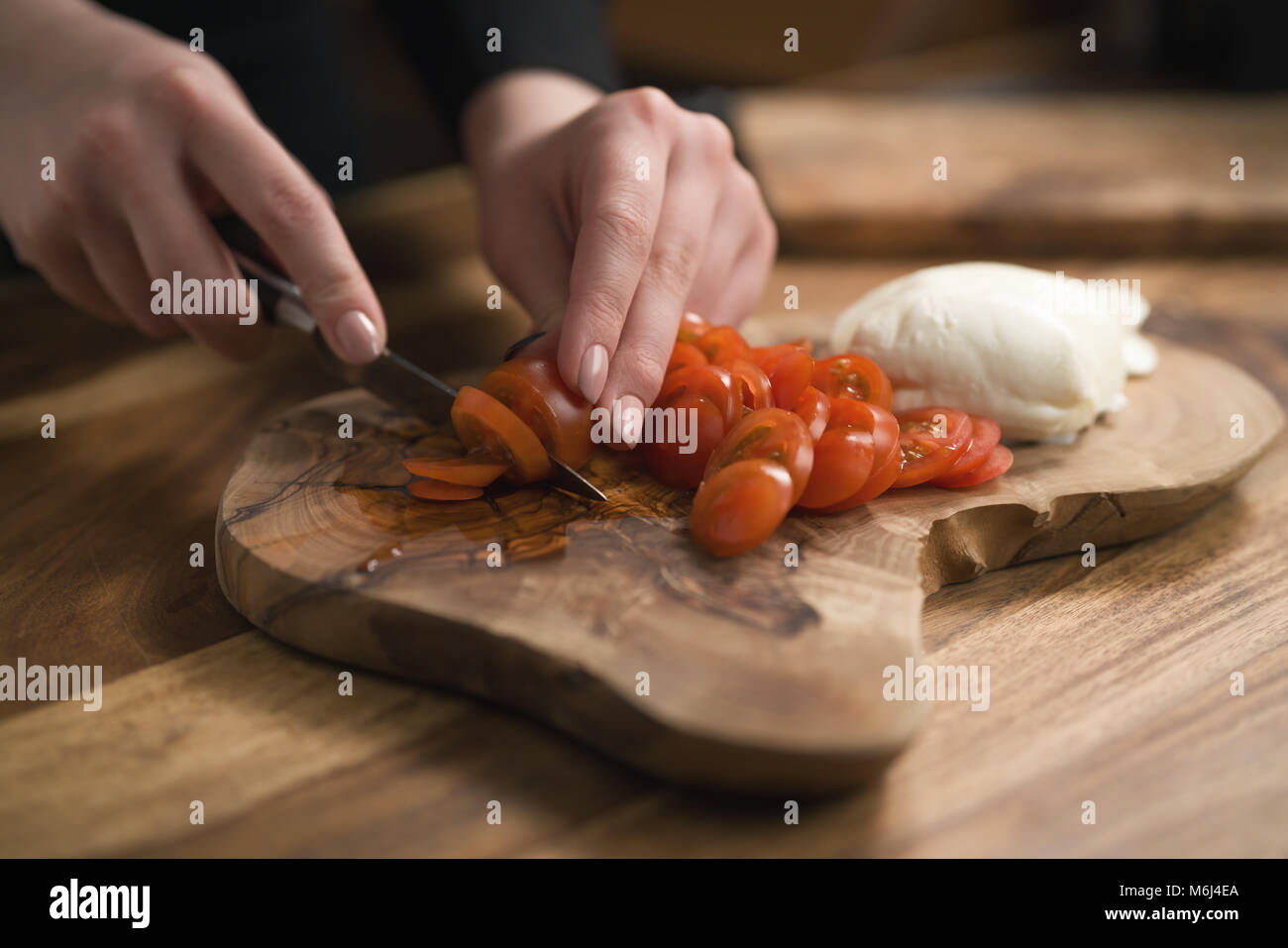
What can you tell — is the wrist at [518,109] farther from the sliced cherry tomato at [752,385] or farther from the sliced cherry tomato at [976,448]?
the sliced cherry tomato at [976,448]

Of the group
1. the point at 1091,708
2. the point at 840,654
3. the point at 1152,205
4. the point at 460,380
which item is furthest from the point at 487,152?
the point at 1152,205

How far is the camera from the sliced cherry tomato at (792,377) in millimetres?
1580

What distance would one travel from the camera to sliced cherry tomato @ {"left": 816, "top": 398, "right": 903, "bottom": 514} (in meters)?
1.48

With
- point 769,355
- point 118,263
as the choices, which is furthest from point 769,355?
point 118,263

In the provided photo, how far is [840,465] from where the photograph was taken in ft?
4.67

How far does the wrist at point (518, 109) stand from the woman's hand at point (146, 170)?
59 centimetres

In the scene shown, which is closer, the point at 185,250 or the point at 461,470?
the point at 461,470

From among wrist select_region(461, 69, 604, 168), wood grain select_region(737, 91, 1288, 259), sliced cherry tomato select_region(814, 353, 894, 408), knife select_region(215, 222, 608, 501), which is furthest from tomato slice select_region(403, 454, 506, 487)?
wood grain select_region(737, 91, 1288, 259)

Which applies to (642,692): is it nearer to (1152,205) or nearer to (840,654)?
(840,654)

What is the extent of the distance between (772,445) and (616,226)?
0.45 metres

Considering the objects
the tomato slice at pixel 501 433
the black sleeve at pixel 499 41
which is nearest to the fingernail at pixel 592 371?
the tomato slice at pixel 501 433

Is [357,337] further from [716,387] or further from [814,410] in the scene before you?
[814,410]

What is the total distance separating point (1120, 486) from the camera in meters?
1.57

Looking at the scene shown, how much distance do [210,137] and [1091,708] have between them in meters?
1.51
